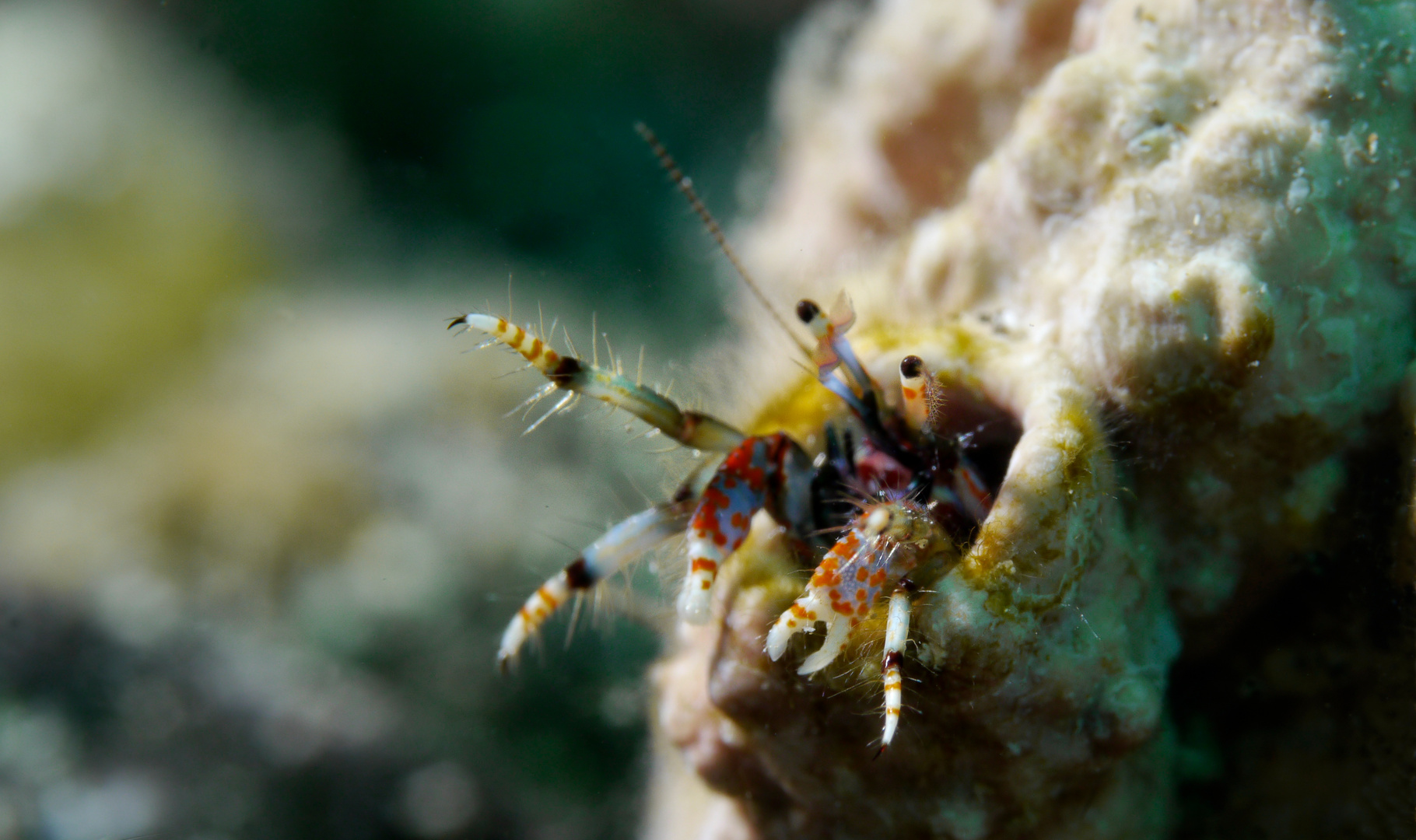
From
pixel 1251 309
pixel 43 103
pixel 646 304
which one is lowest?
pixel 1251 309

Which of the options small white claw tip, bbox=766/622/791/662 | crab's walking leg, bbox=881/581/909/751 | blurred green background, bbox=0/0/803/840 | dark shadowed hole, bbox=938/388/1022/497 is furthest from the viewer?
blurred green background, bbox=0/0/803/840

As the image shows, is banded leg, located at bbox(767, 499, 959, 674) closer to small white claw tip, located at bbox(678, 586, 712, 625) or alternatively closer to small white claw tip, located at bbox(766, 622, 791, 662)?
small white claw tip, located at bbox(766, 622, 791, 662)

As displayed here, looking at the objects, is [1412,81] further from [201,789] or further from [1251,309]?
[201,789]

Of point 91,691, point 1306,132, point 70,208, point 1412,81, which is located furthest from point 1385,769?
point 70,208

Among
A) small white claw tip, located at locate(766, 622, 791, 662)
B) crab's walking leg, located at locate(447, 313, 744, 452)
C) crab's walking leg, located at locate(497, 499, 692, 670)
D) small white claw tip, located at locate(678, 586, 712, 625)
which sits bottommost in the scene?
small white claw tip, located at locate(766, 622, 791, 662)

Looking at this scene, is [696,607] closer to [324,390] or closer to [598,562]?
[598,562]

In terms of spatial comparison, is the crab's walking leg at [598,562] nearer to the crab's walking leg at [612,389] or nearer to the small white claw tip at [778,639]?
the crab's walking leg at [612,389]

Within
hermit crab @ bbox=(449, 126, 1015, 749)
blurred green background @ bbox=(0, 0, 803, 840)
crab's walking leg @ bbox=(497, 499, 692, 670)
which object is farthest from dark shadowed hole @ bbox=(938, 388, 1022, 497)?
blurred green background @ bbox=(0, 0, 803, 840)
